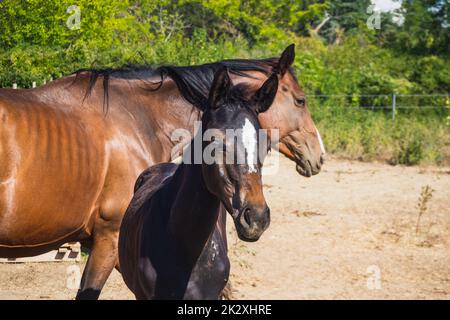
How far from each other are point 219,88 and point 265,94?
0.25 metres

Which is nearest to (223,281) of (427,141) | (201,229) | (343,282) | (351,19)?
(201,229)

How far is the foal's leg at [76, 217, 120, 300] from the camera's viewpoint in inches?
194

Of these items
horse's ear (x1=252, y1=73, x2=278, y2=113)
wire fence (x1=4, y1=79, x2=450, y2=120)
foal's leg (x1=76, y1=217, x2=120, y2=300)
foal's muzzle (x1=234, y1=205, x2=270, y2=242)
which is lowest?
wire fence (x1=4, y1=79, x2=450, y2=120)

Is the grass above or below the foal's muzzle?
below

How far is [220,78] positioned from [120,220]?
6.48ft

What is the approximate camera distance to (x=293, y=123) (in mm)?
5746

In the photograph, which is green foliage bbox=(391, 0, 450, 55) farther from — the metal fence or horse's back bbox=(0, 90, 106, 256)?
horse's back bbox=(0, 90, 106, 256)

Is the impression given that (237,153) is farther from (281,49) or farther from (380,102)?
(281,49)

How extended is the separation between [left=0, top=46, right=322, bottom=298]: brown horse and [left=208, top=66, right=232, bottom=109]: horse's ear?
104 centimetres

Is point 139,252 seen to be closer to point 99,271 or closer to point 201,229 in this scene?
point 201,229

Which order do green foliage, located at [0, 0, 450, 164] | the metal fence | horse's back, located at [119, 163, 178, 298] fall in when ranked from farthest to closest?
1. the metal fence
2. green foliage, located at [0, 0, 450, 164]
3. horse's back, located at [119, 163, 178, 298]

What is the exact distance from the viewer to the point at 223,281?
12.0 feet

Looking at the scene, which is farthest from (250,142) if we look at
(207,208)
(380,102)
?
(380,102)

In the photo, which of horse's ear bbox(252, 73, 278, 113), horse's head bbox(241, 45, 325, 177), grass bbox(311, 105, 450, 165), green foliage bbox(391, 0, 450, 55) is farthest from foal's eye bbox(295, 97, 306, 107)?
green foliage bbox(391, 0, 450, 55)
